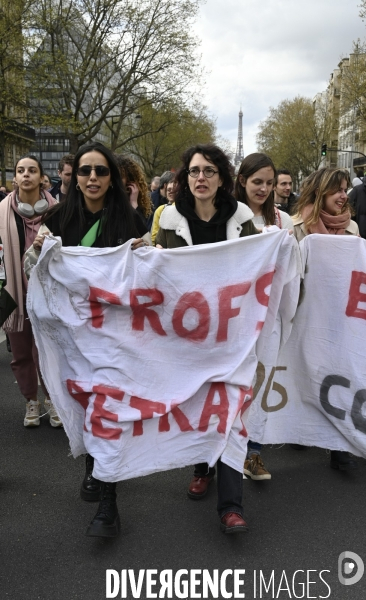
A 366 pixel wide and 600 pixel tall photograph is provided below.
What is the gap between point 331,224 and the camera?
13.6ft

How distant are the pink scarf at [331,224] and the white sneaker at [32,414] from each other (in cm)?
242

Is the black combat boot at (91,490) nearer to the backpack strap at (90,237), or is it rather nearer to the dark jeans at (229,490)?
the dark jeans at (229,490)

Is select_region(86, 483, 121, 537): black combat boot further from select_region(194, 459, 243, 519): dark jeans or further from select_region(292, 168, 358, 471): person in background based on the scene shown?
select_region(292, 168, 358, 471): person in background

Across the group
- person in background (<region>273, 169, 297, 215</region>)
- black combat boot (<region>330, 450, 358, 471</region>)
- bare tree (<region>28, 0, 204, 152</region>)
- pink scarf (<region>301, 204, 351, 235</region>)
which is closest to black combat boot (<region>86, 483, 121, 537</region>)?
black combat boot (<region>330, 450, 358, 471</region>)

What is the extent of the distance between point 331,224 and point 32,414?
259cm

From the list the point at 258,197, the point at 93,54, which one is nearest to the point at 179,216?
the point at 258,197

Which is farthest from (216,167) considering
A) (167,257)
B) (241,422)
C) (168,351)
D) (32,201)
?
(32,201)

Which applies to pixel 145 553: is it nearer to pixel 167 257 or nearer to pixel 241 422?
pixel 241 422

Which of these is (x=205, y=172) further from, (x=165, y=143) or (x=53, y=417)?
(x=165, y=143)

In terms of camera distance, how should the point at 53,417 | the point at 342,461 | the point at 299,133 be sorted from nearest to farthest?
1. the point at 342,461
2. the point at 53,417
3. the point at 299,133

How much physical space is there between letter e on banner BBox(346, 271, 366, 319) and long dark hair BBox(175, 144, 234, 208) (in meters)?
0.97

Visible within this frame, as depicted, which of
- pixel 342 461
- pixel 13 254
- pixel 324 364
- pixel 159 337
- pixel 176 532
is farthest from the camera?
pixel 13 254

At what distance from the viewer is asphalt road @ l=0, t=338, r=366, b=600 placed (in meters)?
2.78

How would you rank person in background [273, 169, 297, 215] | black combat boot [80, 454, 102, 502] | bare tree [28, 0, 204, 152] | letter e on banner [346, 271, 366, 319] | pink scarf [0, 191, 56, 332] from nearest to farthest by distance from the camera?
black combat boot [80, 454, 102, 502], letter e on banner [346, 271, 366, 319], pink scarf [0, 191, 56, 332], person in background [273, 169, 297, 215], bare tree [28, 0, 204, 152]
